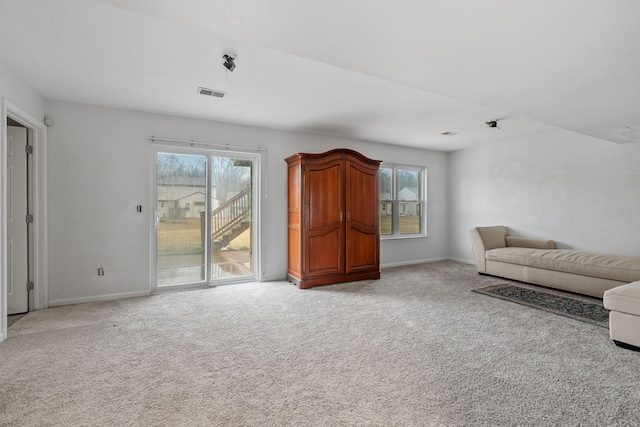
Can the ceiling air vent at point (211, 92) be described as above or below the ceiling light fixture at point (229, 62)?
above

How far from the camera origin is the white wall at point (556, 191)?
4.35m

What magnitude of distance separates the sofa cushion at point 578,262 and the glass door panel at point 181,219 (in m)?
4.64

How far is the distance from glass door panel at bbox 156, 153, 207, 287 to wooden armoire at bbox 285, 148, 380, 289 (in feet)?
4.38

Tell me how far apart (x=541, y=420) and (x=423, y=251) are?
4909 millimetres

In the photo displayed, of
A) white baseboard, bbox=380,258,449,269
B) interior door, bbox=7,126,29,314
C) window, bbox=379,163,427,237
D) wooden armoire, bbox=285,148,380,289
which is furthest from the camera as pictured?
window, bbox=379,163,427,237

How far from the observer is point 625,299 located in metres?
2.51

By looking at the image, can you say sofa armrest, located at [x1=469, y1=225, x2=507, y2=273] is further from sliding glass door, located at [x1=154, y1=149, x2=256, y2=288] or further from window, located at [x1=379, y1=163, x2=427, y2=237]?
sliding glass door, located at [x1=154, y1=149, x2=256, y2=288]

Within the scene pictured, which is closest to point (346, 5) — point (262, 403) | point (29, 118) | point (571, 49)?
point (571, 49)

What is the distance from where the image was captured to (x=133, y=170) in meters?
3.99

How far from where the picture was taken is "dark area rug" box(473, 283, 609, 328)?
3217 millimetres

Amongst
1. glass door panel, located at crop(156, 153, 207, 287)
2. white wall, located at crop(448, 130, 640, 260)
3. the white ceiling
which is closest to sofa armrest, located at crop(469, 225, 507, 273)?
white wall, located at crop(448, 130, 640, 260)

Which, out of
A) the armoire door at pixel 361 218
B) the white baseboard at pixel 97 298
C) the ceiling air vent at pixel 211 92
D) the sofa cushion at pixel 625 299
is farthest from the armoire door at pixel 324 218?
the sofa cushion at pixel 625 299

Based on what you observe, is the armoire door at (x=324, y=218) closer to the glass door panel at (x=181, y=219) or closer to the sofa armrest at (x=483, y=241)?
the glass door panel at (x=181, y=219)

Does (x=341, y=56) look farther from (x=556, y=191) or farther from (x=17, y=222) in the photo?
(x=556, y=191)
